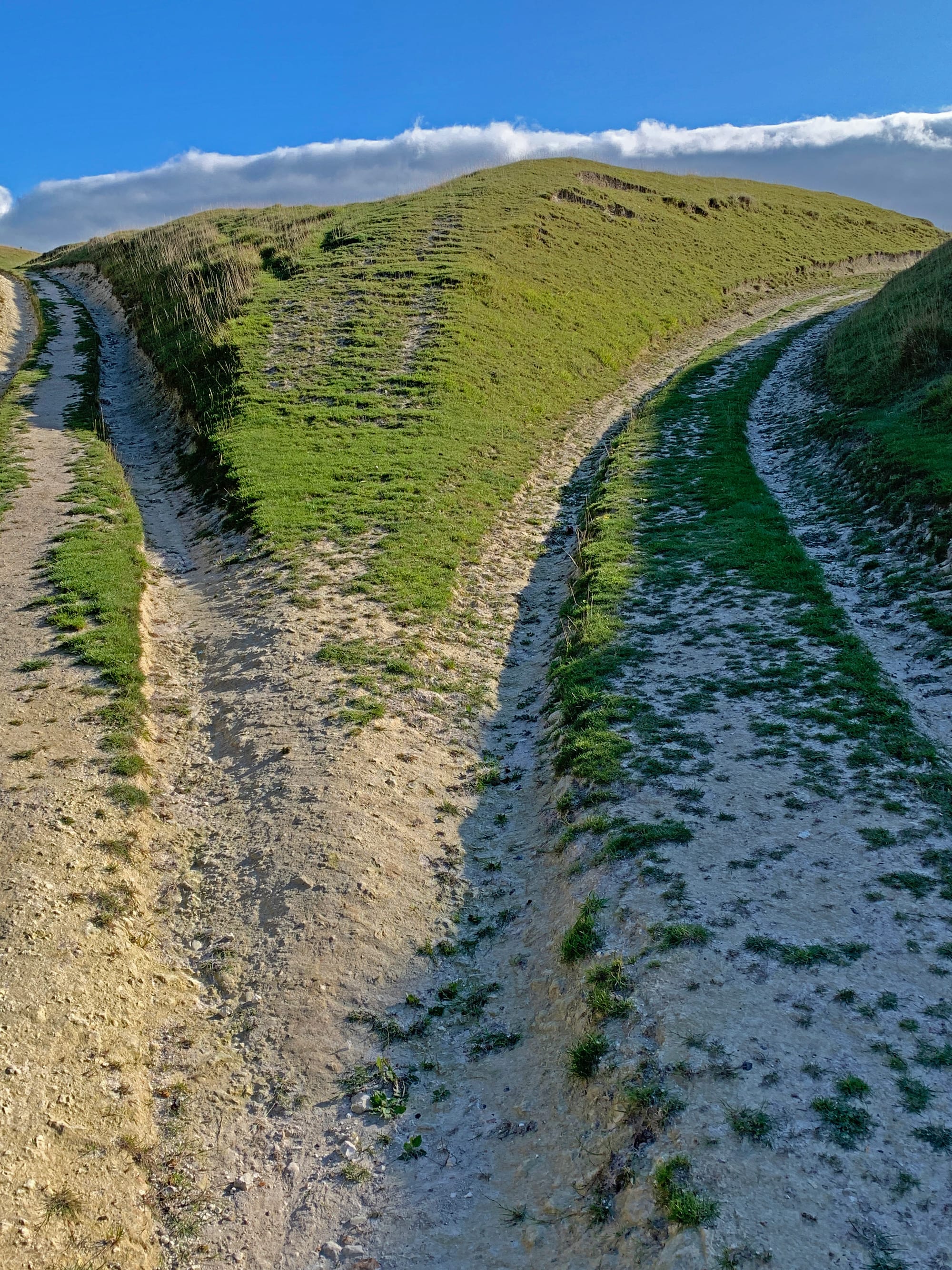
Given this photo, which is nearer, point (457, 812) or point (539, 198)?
point (457, 812)

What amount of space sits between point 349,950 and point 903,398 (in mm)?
25565

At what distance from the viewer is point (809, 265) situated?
66.1 metres

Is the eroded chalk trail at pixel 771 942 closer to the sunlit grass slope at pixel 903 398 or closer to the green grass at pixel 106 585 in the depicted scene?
the sunlit grass slope at pixel 903 398

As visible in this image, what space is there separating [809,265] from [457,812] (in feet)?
223

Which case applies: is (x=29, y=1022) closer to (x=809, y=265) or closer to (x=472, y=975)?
(x=472, y=975)

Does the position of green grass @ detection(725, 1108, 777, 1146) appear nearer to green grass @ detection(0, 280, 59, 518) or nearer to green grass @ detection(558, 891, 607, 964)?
green grass @ detection(558, 891, 607, 964)

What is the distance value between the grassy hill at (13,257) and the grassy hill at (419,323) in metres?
5.23

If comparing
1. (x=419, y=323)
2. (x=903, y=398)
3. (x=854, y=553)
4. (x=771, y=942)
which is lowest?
(x=771, y=942)

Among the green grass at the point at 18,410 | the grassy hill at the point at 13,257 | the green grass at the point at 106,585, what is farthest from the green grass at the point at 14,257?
the green grass at the point at 106,585

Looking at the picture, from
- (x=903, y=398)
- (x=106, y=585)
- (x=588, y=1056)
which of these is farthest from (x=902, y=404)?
(x=588, y=1056)

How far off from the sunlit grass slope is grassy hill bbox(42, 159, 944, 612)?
10113 millimetres

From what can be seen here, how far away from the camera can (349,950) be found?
1002cm

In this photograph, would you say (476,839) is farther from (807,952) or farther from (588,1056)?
(807,952)

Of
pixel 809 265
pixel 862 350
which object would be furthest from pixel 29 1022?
pixel 809 265
